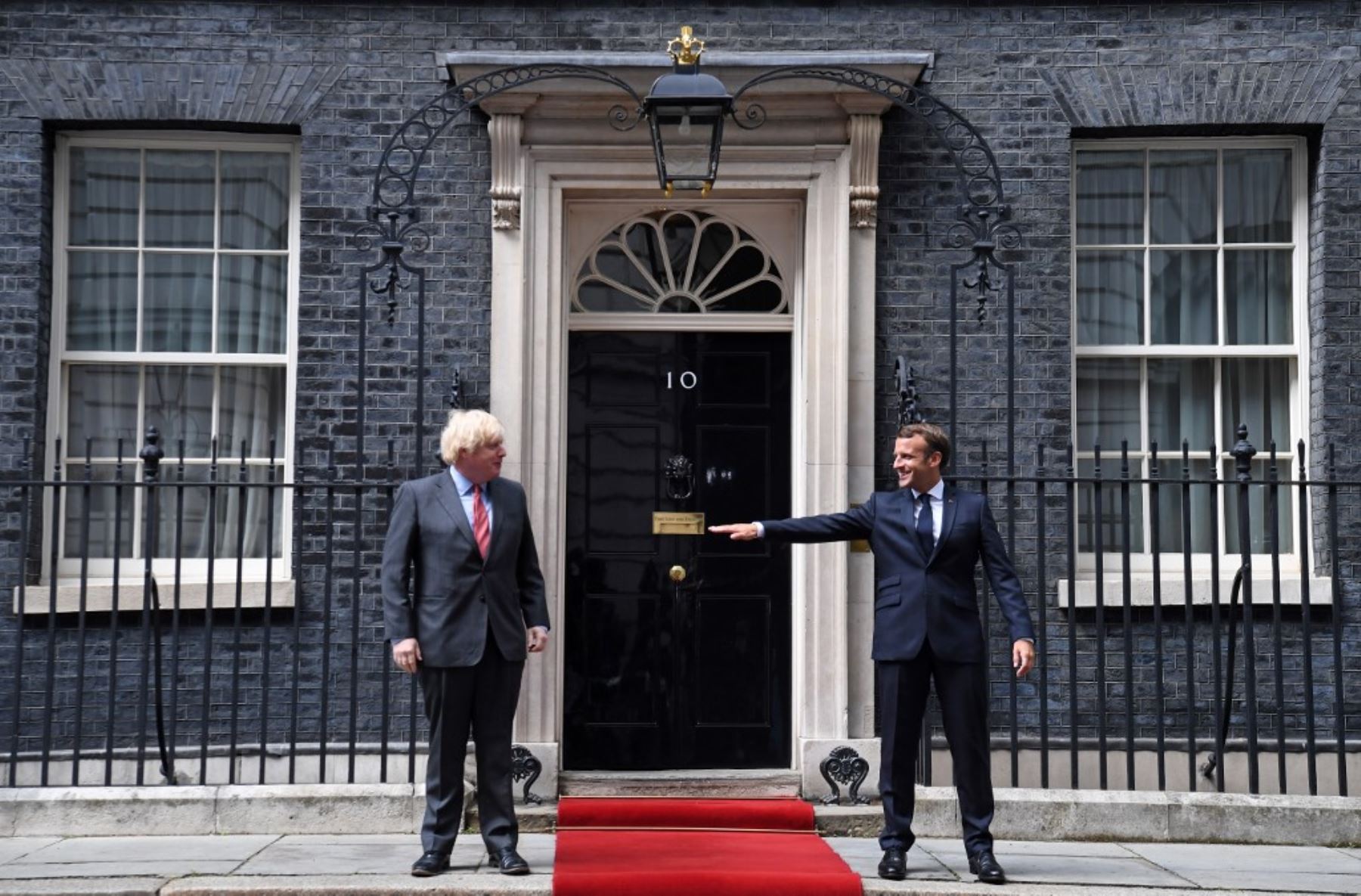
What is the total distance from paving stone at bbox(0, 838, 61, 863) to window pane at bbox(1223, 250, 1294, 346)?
637cm

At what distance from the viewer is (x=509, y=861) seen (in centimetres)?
645

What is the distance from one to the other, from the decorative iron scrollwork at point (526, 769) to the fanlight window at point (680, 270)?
93.6 inches

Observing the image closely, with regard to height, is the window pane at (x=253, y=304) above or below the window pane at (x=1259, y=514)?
above

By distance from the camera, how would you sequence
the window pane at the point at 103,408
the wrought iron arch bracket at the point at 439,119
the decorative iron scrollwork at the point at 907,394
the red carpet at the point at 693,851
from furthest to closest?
the window pane at the point at 103,408
the decorative iron scrollwork at the point at 907,394
the wrought iron arch bracket at the point at 439,119
the red carpet at the point at 693,851

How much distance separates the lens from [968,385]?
345 inches

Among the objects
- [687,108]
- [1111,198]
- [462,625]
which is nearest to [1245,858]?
[462,625]

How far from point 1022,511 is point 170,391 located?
4.51m

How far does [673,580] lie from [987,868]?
286 cm

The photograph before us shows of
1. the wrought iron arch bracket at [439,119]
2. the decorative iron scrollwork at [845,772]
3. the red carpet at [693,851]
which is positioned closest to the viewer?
the red carpet at [693,851]

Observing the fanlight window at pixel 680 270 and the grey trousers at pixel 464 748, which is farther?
the fanlight window at pixel 680 270

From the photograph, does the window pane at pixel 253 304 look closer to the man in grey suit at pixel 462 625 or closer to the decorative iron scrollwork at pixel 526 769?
the decorative iron scrollwork at pixel 526 769

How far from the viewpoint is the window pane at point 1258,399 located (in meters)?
9.07

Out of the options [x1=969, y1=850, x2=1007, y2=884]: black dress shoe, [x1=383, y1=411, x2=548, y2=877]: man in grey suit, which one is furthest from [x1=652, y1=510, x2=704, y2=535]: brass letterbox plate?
[x1=969, y1=850, x2=1007, y2=884]: black dress shoe

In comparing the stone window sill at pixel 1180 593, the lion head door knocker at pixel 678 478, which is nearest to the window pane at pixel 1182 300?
the stone window sill at pixel 1180 593
